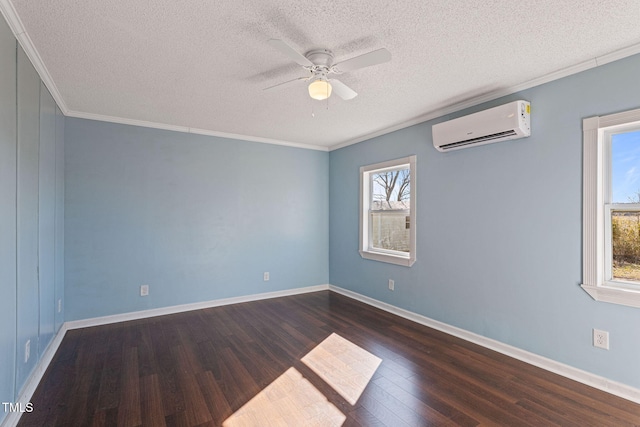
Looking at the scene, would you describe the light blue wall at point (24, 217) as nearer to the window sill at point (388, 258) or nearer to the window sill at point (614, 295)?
the window sill at point (388, 258)

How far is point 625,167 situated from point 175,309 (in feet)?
15.5

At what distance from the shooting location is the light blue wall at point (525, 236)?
2289 millimetres

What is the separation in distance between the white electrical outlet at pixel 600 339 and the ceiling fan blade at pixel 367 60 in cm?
247

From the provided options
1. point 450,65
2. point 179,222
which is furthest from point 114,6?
point 179,222

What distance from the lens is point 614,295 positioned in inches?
87.4

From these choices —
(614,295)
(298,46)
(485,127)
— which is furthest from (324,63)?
(614,295)

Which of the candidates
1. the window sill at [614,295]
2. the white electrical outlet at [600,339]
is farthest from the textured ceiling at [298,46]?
the white electrical outlet at [600,339]

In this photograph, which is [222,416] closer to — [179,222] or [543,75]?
[179,222]

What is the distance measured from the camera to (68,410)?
2047 mm

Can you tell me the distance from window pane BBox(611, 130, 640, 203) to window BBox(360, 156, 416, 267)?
1.81m

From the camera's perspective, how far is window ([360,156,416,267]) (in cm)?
386

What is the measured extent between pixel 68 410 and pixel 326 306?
2.87m

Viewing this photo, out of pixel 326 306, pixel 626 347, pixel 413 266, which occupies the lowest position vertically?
pixel 326 306

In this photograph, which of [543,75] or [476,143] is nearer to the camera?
[543,75]
